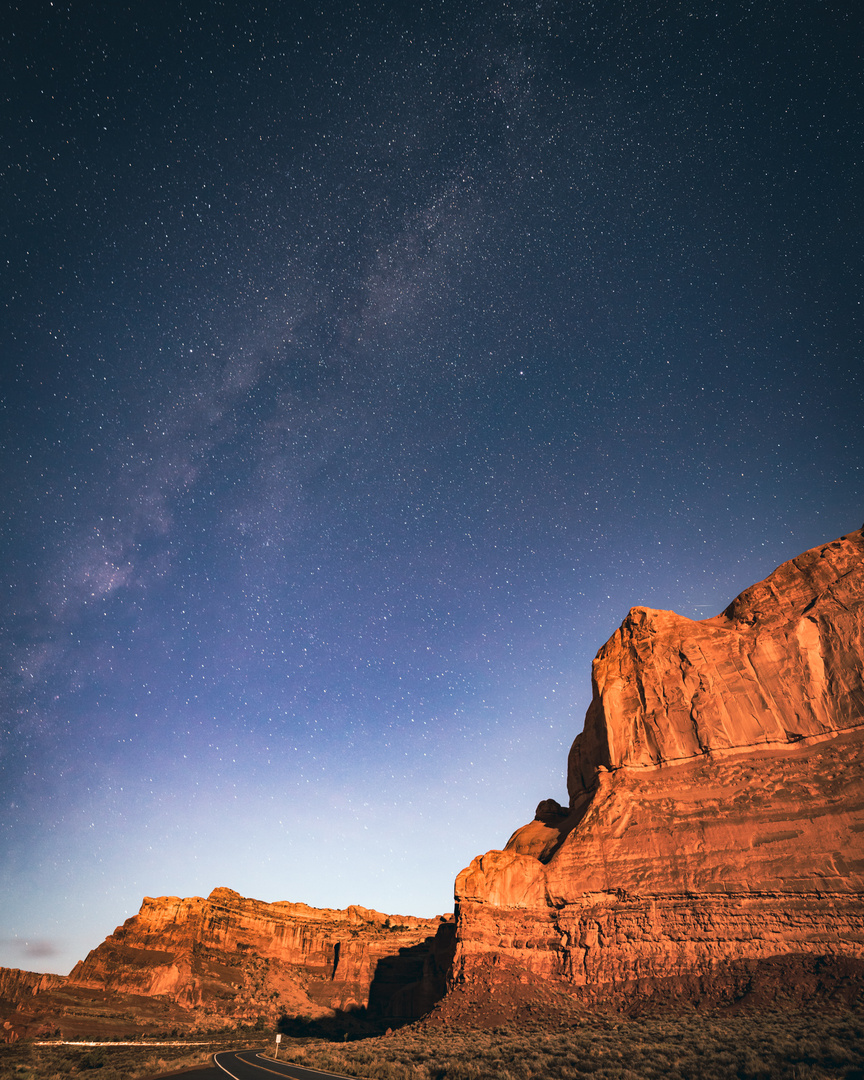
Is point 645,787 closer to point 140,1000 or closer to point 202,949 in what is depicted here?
point 140,1000

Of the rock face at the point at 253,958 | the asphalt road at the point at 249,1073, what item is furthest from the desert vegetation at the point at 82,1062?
the rock face at the point at 253,958

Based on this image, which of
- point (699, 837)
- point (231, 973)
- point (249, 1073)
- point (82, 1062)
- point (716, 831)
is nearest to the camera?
point (249, 1073)

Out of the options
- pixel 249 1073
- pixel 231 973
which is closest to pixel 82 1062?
pixel 249 1073

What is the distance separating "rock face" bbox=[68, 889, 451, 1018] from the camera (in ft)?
221

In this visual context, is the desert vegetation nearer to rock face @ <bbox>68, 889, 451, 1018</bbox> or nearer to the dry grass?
the dry grass

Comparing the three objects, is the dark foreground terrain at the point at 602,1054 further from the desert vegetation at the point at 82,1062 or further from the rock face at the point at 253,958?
the rock face at the point at 253,958

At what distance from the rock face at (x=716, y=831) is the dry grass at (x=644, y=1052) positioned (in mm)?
4694

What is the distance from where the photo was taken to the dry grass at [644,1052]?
542 inches

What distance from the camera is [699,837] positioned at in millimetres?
31453

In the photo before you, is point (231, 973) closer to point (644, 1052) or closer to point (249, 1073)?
point (249, 1073)

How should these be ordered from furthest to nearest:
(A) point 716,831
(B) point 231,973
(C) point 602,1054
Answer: (B) point 231,973
(A) point 716,831
(C) point 602,1054

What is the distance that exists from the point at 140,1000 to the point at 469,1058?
70.7 m

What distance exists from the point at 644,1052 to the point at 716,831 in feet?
55.9

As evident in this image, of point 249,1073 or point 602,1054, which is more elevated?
point 602,1054
